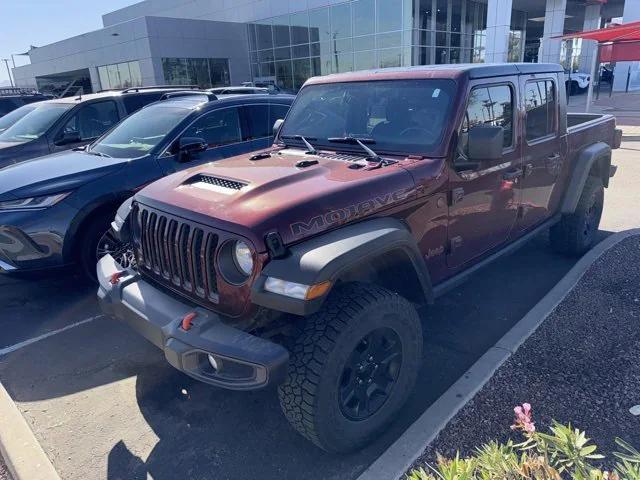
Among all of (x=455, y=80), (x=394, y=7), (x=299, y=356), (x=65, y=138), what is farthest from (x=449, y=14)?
(x=299, y=356)

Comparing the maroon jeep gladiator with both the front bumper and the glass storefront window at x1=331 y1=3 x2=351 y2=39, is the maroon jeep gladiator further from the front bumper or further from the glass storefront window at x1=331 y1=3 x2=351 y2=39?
the glass storefront window at x1=331 y1=3 x2=351 y2=39

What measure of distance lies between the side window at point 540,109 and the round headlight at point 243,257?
272 cm

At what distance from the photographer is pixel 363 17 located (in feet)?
84.5

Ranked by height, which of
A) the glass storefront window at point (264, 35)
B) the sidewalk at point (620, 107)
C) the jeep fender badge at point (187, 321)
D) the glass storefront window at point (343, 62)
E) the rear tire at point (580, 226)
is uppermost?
the glass storefront window at point (264, 35)

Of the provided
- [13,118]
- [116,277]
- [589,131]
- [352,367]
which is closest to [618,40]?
[589,131]

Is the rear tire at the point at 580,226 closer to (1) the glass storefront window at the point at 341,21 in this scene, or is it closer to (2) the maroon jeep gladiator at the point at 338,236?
(2) the maroon jeep gladiator at the point at 338,236

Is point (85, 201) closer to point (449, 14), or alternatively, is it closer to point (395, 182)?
point (395, 182)

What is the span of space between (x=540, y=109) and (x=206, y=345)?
3.50m

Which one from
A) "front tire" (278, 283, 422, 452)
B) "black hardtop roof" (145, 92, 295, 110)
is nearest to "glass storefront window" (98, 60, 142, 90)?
"black hardtop roof" (145, 92, 295, 110)

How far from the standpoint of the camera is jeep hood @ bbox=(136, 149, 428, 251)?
2459mm

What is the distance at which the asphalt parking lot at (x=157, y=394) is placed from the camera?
267cm

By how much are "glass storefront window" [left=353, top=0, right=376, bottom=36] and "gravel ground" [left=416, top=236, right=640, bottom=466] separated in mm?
24284

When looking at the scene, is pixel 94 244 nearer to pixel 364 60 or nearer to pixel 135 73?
pixel 364 60

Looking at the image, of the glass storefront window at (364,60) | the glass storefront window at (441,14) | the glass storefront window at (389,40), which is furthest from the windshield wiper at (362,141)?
the glass storefront window at (441,14)
